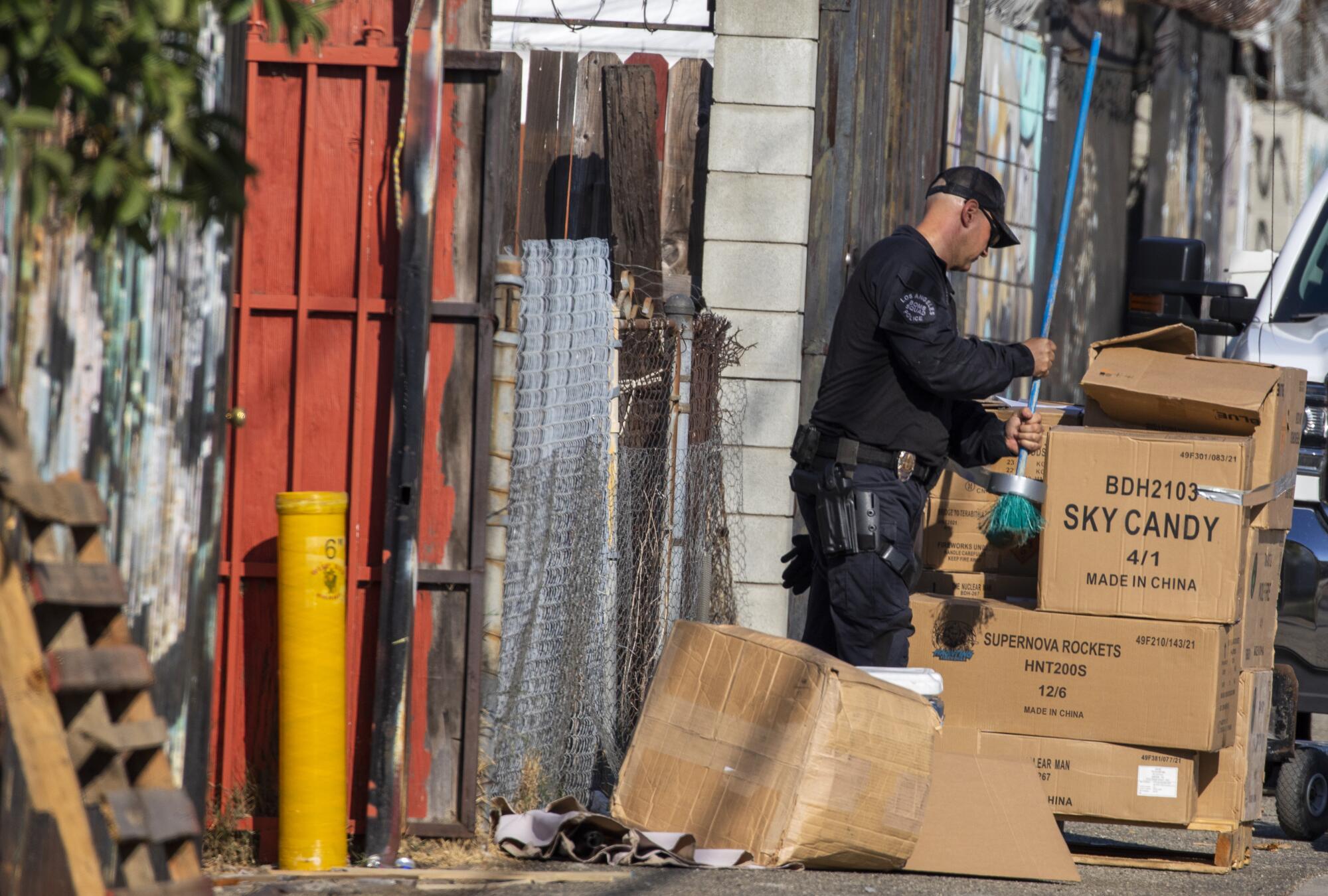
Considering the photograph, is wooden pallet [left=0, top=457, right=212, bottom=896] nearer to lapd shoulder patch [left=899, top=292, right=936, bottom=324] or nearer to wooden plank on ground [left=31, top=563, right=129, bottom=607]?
wooden plank on ground [left=31, top=563, right=129, bottom=607]

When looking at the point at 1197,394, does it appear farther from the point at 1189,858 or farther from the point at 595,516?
the point at 595,516

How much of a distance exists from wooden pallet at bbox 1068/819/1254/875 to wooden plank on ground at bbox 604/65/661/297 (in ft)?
10.6

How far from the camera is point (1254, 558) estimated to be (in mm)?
5664

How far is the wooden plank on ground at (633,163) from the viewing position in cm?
770

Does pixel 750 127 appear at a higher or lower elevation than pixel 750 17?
lower

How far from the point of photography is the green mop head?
18.5ft

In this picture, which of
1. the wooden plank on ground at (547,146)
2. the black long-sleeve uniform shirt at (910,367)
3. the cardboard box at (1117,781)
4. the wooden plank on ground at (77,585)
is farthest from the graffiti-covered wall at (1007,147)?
the wooden plank on ground at (77,585)

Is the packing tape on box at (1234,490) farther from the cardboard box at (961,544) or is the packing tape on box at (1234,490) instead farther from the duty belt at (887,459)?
the duty belt at (887,459)

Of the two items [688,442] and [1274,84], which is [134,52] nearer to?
[688,442]

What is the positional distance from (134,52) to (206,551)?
2.36 meters

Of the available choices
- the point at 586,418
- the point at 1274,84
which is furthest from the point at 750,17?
the point at 1274,84

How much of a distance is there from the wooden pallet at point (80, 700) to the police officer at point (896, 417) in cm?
268

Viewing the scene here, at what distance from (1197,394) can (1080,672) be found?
0.95 metres

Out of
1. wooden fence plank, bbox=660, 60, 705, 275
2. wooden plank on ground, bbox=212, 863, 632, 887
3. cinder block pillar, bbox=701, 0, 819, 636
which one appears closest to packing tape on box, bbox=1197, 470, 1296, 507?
wooden plank on ground, bbox=212, 863, 632, 887
